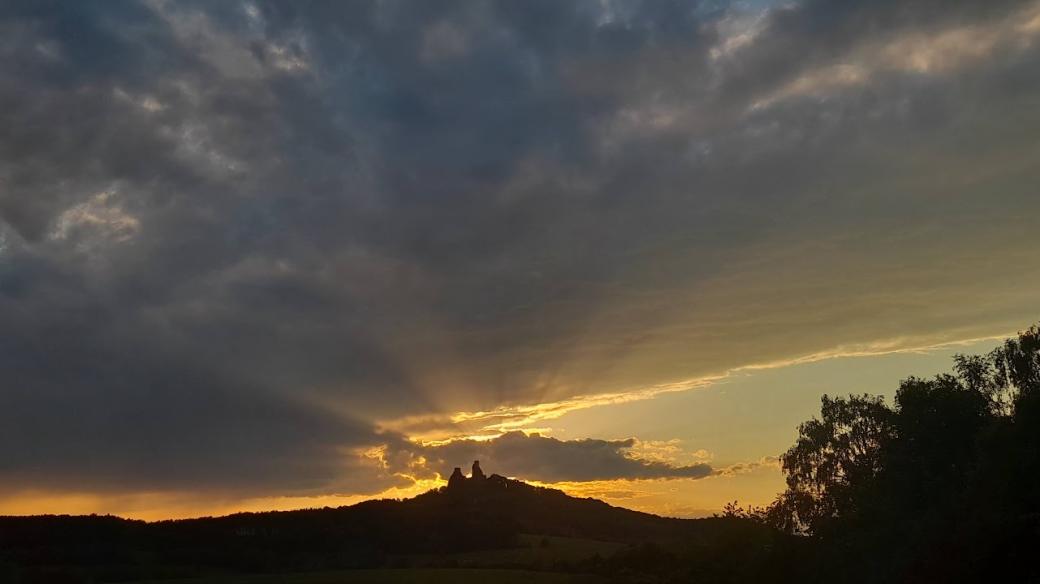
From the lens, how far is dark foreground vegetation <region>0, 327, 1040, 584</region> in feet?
167

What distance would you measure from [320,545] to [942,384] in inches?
5429

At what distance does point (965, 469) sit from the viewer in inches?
2370

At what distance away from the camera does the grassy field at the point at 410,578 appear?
12606 cm

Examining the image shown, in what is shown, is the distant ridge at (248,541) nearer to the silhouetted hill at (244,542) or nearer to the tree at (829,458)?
the silhouetted hill at (244,542)

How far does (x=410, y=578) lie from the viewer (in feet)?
424

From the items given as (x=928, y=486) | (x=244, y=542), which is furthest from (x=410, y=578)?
(x=928, y=486)

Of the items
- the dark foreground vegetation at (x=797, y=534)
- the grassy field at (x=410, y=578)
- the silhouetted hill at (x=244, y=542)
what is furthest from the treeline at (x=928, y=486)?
the grassy field at (x=410, y=578)

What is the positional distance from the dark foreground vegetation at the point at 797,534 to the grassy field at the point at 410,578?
2.09 feet

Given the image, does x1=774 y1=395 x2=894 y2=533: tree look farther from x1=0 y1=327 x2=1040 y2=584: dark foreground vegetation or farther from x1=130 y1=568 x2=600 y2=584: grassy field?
x1=130 y1=568 x2=600 y2=584: grassy field

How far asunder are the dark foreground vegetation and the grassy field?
64 centimetres

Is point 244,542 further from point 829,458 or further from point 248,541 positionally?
point 829,458

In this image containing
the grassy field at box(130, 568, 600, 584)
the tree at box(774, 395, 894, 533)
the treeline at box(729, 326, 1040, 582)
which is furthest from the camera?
the grassy field at box(130, 568, 600, 584)

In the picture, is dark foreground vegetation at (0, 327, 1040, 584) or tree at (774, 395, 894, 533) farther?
tree at (774, 395, 894, 533)

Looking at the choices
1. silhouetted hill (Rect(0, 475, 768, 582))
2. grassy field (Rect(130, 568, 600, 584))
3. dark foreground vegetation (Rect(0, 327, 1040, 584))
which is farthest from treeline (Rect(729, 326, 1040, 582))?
grassy field (Rect(130, 568, 600, 584))
